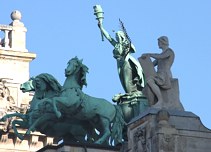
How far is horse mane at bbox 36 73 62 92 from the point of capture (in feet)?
242

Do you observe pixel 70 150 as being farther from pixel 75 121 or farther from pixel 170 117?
pixel 170 117

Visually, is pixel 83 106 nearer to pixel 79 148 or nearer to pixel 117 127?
pixel 117 127

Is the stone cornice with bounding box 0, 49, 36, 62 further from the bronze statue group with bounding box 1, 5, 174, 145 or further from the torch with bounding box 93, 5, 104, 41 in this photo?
the bronze statue group with bounding box 1, 5, 174, 145

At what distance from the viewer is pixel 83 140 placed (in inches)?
2872

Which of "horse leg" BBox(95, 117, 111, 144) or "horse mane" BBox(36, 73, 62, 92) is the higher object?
"horse mane" BBox(36, 73, 62, 92)

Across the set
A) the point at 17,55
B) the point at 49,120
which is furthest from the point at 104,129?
the point at 17,55

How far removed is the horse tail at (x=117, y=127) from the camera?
237 ft

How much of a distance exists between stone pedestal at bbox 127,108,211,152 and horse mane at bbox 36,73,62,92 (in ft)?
31.1

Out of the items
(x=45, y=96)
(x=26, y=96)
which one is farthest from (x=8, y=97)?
(x=45, y=96)

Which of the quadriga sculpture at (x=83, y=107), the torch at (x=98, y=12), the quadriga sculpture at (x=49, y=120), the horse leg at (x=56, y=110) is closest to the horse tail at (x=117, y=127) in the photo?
the quadriga sculpture at (x=83, y=107)

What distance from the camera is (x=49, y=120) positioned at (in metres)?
72.5

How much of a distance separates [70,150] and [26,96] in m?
17.6

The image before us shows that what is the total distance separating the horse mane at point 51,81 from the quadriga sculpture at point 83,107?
0.78 m

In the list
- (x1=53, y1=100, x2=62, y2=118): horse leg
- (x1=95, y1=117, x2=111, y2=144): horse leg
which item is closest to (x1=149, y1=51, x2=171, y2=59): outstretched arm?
(x1=53, y1=100, x2=62, y2=118): horse leg
